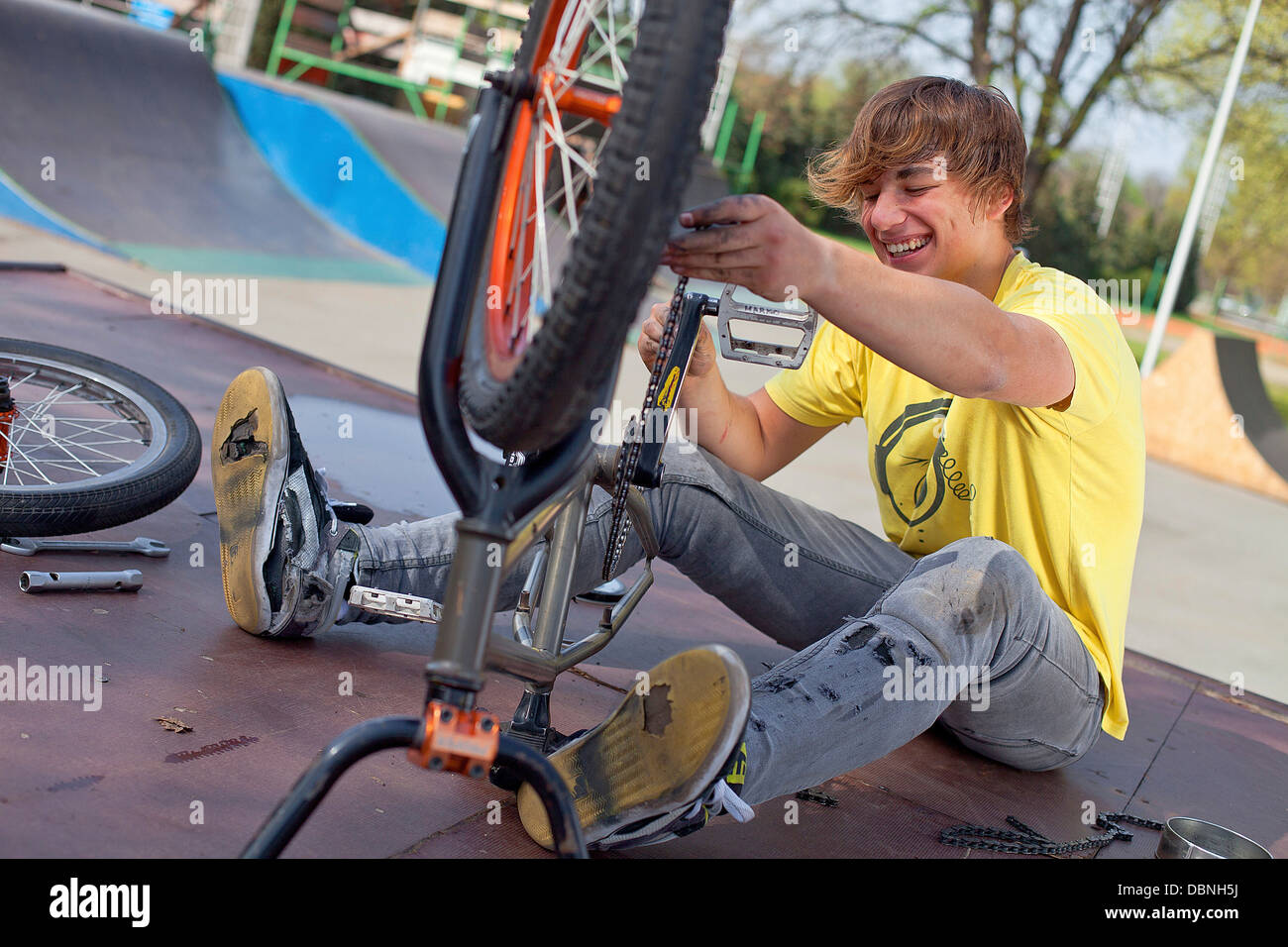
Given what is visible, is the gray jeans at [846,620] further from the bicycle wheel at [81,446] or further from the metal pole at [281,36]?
the metal pole at [281,36]

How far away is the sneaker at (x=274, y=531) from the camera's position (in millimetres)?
1643

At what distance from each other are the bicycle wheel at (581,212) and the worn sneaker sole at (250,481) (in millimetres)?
600

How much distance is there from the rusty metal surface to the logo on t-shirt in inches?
17.6

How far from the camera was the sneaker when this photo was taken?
1.64m

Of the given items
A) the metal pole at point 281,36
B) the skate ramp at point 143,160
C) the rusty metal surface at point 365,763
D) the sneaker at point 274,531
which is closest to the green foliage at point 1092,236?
the metal pole at point 281,36

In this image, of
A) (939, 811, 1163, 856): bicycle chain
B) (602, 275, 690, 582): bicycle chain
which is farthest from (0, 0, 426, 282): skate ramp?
(939, 811, 1163, 856): bicycle chain

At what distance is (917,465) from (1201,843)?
2.35 ft

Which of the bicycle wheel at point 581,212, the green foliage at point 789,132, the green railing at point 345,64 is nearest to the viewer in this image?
the bicycle wheel at point 581,212

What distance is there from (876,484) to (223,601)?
3.86 ft

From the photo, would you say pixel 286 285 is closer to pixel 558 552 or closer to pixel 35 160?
pixel 35 160

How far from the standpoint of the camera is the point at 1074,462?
5.34 ft
